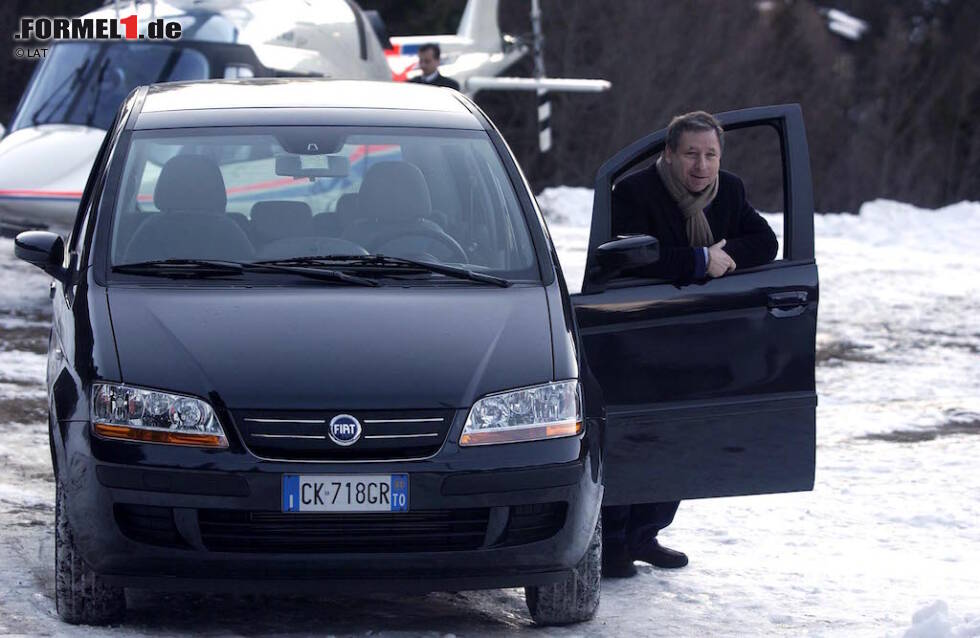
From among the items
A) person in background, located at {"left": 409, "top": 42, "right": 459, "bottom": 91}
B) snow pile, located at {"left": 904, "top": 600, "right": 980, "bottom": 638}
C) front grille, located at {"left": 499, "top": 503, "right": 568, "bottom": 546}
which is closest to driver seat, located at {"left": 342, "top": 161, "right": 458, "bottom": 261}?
front grille, located at {"left": 499, "top": 503, "right": 568, "bottom": 546}

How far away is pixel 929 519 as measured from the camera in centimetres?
726

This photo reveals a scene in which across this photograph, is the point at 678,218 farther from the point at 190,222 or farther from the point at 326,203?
the point at 190,222

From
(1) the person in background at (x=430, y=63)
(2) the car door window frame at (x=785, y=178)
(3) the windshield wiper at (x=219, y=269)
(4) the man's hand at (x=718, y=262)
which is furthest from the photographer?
(1) the person in background at (x=430, y=63)

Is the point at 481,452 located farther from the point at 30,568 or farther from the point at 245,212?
the point at 30,568

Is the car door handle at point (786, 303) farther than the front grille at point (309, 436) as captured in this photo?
Yes

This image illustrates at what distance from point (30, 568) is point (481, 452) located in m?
1.86

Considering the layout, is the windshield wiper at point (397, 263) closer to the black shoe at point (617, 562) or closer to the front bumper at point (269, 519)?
the front bumper at point (269, 519)

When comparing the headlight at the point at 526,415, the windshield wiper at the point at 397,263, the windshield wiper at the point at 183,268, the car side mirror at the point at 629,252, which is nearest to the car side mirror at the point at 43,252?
the windshield wiper at the point at 183,268

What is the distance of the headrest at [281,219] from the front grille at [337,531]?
1.31m

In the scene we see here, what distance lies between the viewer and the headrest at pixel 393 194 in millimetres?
5848

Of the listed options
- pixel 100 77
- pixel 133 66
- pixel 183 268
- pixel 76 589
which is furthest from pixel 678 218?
pixel 100 77

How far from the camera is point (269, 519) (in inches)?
183

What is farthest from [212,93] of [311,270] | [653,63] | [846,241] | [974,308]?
[653,63]

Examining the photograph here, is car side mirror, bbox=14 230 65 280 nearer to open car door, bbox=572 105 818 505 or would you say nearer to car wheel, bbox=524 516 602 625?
open car door, bbox=572 105 818 505
